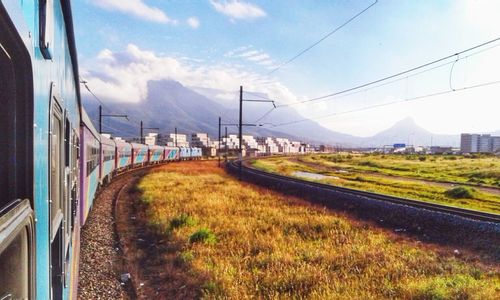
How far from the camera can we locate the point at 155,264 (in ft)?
31.0

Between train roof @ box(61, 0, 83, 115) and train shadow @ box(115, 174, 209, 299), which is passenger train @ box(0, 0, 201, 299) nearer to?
train roof @ box(61, 0, 83, 115)

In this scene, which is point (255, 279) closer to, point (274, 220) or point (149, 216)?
point (274, 220)

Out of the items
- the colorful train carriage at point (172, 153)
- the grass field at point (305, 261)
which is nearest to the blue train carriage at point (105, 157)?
the grass field at point (305, 261)

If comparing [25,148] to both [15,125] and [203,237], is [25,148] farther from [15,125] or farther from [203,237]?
[203,237]

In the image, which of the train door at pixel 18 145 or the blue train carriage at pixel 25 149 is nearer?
the blue train carriage at pixel 25 149

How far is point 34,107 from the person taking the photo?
1.94 meters

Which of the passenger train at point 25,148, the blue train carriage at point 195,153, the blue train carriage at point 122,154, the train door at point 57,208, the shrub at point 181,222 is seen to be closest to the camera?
the passenger train at point 25,148

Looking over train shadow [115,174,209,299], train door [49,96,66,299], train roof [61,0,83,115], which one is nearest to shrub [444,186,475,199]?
train shadow [115,174,209,299]

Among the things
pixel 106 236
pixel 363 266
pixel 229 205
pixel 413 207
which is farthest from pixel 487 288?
pixel 229 205

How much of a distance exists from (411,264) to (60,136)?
8.66 m

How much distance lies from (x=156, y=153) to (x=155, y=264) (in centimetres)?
4136

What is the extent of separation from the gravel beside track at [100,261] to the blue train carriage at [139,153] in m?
23.7

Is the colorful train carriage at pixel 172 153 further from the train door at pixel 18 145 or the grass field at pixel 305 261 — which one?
the train door at pixel 18 145

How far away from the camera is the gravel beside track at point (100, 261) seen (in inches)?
296
